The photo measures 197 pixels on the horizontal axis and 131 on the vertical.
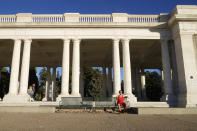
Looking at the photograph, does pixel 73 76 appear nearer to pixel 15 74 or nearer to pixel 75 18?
pixel 15 74

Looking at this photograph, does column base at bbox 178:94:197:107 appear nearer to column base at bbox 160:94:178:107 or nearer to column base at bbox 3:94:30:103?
column base at bbox 160:94:178:107

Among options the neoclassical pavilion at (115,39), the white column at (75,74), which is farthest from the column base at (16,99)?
the white column at (75,74)

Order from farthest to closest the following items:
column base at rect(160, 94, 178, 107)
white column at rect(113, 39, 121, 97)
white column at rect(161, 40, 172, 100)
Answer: white column at rect(161, 40, 172, 100) < white column at rect(113, 39, 121, 97) < column base at rect(160, 94, 178, 107)

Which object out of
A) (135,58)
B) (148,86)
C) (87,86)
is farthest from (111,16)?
(148,86)

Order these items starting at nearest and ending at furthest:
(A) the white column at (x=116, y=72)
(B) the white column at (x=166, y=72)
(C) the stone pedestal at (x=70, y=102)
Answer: (C) the stone pedestal at (x=70, y=102)
(A) the white column at (x=116, y=72)
(B) the white column at (x=166, y=72)

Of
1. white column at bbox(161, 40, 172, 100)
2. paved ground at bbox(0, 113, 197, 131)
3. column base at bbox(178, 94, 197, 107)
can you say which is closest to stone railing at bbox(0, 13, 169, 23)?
white column at bbox(161, 40, 172, 100)

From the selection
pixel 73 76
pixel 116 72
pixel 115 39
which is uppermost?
pixel 115 39

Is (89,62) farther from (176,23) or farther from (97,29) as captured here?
(176,23)

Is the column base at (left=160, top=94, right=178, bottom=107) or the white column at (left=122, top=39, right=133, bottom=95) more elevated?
the white column at (left=122, top=39, right=133, bottom=95)

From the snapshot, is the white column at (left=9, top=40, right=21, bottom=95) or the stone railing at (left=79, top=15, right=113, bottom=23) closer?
the white column at (left=9, top=40, right=21, bottom=95)

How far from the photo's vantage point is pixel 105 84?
42188mm

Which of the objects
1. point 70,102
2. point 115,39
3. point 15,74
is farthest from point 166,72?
point 15,74

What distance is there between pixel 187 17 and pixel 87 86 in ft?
177

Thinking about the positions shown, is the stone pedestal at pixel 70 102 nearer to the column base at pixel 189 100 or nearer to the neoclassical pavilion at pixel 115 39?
the neoclassical pavilion at pixel 115 39
